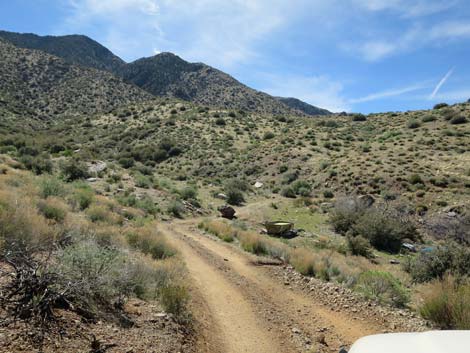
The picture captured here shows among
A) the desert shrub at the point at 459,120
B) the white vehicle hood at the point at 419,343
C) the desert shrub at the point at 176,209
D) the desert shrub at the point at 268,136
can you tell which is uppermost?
the desert shrub at the point at 459,120

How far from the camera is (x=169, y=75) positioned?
119 metres

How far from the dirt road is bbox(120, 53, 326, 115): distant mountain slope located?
87.8m

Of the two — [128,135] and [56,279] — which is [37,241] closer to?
[56,279]

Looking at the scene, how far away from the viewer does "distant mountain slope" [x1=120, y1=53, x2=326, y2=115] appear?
337ft

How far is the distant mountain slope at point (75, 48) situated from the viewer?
129m

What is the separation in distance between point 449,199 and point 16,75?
82.7m

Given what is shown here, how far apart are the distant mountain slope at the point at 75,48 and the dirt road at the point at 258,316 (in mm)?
132713

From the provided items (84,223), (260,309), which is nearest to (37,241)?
(84,223)

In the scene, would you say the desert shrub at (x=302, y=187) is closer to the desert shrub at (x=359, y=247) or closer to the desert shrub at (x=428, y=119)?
the desert shrub at (x=359, y=247)

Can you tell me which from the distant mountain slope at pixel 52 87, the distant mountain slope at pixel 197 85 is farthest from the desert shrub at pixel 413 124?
the distant mountain slope at pixel 52 87

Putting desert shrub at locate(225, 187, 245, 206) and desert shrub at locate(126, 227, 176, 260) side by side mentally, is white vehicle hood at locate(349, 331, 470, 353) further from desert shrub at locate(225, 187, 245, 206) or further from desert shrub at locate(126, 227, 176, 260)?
desert shrub at locate(225, 187, 245, 206)

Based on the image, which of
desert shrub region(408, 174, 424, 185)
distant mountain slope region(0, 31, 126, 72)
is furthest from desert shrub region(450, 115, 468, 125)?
distant mountain slope region(0, 31, 126, 72)

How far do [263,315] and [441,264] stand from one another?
802 centimetres

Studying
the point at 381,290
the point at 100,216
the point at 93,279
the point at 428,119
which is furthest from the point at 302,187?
the point at 93,279
